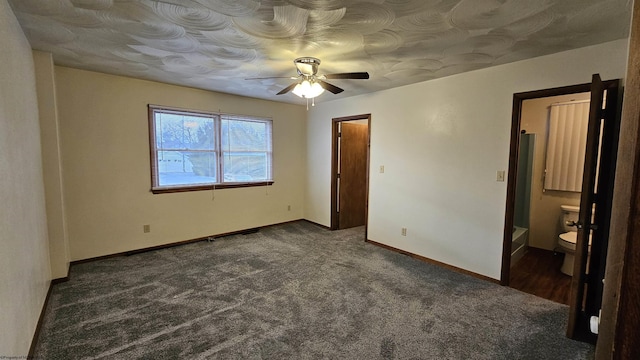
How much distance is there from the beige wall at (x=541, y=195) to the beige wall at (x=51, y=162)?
575 cm

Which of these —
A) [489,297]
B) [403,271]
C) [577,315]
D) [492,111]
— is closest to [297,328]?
[403,271]

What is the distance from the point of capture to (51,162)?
111 inches

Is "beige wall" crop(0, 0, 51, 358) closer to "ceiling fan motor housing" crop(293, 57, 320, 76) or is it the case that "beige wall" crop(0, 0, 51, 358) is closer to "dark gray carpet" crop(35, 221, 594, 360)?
"dark gray carpet" crop(35, 221, 594, 360)

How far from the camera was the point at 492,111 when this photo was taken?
299 cm

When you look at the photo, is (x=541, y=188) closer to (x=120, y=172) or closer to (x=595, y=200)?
(x=595, y=200)

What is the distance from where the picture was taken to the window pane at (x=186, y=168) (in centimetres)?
392

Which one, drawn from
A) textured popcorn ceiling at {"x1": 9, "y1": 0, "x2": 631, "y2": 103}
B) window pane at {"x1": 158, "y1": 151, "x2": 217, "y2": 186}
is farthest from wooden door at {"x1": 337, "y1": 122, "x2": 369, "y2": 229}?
window pane at {"x1": 158, "y1": 151, "x2": 217, "y2": 186}

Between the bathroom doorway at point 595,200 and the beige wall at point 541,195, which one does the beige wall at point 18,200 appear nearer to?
the bathroom doorway at point 595,200

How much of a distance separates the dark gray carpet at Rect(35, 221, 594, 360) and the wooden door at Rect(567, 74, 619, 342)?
0.84 feet

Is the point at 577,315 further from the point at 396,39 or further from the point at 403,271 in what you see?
the point at 396,39

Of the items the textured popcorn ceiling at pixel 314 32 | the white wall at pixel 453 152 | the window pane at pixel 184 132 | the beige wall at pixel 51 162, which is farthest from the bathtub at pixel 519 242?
the beige wall at pixel 51 162

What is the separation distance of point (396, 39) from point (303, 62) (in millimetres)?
904

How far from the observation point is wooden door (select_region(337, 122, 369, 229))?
16.4 ft

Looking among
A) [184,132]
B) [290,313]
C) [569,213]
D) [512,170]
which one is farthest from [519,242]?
[184,132]
